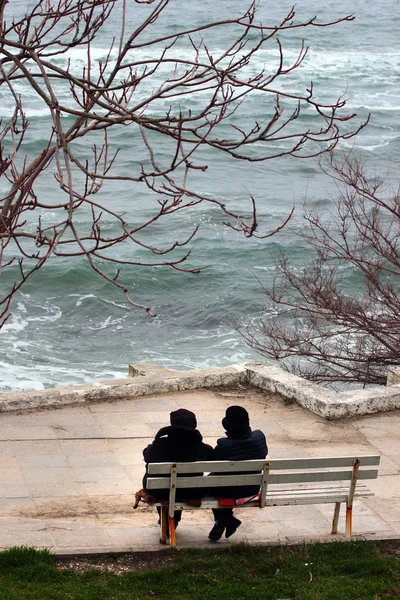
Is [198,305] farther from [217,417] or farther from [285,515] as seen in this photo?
[285,515]

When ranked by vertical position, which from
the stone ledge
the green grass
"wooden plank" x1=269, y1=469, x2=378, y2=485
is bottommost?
the stone ledge

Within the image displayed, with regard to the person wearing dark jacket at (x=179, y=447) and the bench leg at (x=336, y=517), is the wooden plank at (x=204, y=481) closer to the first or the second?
the person wearing dark jacket at (x=179, y=447)

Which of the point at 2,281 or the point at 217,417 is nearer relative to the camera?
the point at 217,417

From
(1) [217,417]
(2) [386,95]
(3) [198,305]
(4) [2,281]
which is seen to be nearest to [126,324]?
(3) [198,305]

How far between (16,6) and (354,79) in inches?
872

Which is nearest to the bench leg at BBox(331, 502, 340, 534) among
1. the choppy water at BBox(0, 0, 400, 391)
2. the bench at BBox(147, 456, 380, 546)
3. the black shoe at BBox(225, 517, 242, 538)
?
the bench at BBox(147, 456, 380, 546)

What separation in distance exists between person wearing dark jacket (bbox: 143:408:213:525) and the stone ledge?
3136 mm

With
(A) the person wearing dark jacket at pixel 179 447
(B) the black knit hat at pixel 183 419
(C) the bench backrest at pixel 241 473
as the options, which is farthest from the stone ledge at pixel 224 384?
(B) the black knit hat at pixel 183 419

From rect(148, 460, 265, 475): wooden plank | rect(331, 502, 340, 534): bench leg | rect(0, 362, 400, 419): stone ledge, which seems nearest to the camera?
rect(148, 460, 265, 475): wooden plank

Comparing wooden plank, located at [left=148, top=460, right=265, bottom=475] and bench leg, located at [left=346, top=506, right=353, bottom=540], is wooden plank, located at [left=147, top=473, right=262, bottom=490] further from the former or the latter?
bench leg, located at [left=346, top=506, right=353, bottom=540]

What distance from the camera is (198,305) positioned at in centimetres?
2559

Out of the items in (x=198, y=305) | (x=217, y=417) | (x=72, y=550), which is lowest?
(x=198, y=305)

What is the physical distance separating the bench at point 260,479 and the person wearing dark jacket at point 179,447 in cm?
8

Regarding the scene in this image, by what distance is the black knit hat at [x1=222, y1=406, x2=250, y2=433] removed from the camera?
654cm
